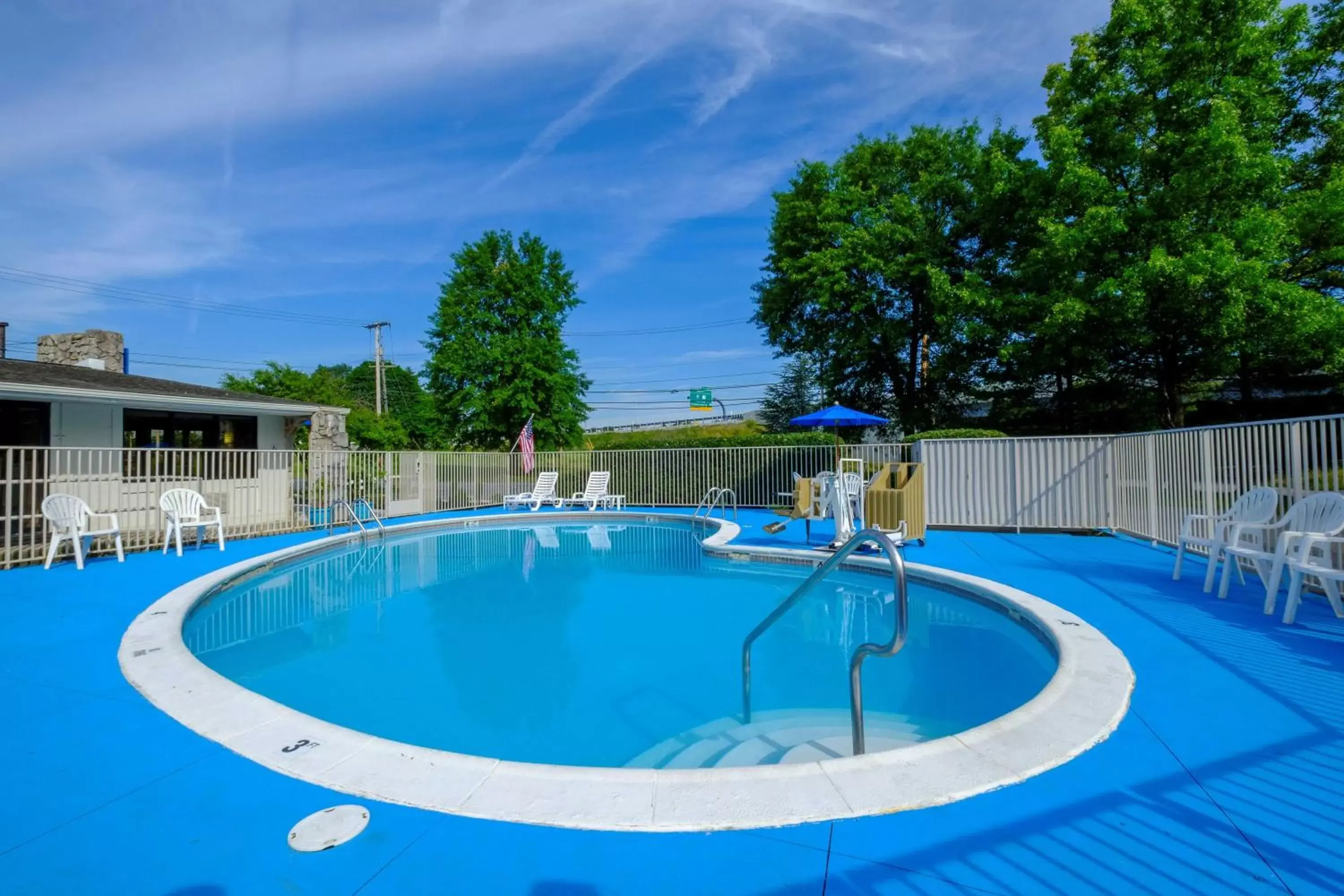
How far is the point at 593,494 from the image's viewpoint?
669 inches

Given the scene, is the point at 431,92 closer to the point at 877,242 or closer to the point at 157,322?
the point at 877,242

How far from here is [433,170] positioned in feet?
51.3

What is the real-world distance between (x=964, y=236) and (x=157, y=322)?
140ft

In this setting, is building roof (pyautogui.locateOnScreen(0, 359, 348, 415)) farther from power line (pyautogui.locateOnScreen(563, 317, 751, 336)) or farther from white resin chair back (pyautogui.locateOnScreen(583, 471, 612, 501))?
power line (pyautogui.locateOnScreen(563, 317, 751, 336))

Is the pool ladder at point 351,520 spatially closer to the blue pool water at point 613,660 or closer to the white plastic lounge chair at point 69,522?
the blue pool water at point 613,660

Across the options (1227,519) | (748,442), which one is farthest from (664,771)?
(748,442)

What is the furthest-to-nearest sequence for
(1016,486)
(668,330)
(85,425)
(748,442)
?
1. (668,330)
2. (748,442)
3. (85,425)
4. (1016,486)

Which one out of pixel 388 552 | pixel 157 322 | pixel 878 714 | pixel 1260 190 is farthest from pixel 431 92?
pixel 157 322

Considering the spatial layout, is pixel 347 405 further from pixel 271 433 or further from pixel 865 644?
pixel 865 644

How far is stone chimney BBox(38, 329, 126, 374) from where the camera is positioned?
1694cm

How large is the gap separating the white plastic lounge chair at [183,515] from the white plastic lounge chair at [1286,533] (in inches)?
465

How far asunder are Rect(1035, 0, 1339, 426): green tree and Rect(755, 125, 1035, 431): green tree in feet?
7.20

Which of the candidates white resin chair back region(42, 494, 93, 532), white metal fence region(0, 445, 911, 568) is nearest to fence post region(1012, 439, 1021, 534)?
white metal fence region(0, 445, 911, 568)

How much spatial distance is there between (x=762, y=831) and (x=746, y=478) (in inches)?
561
